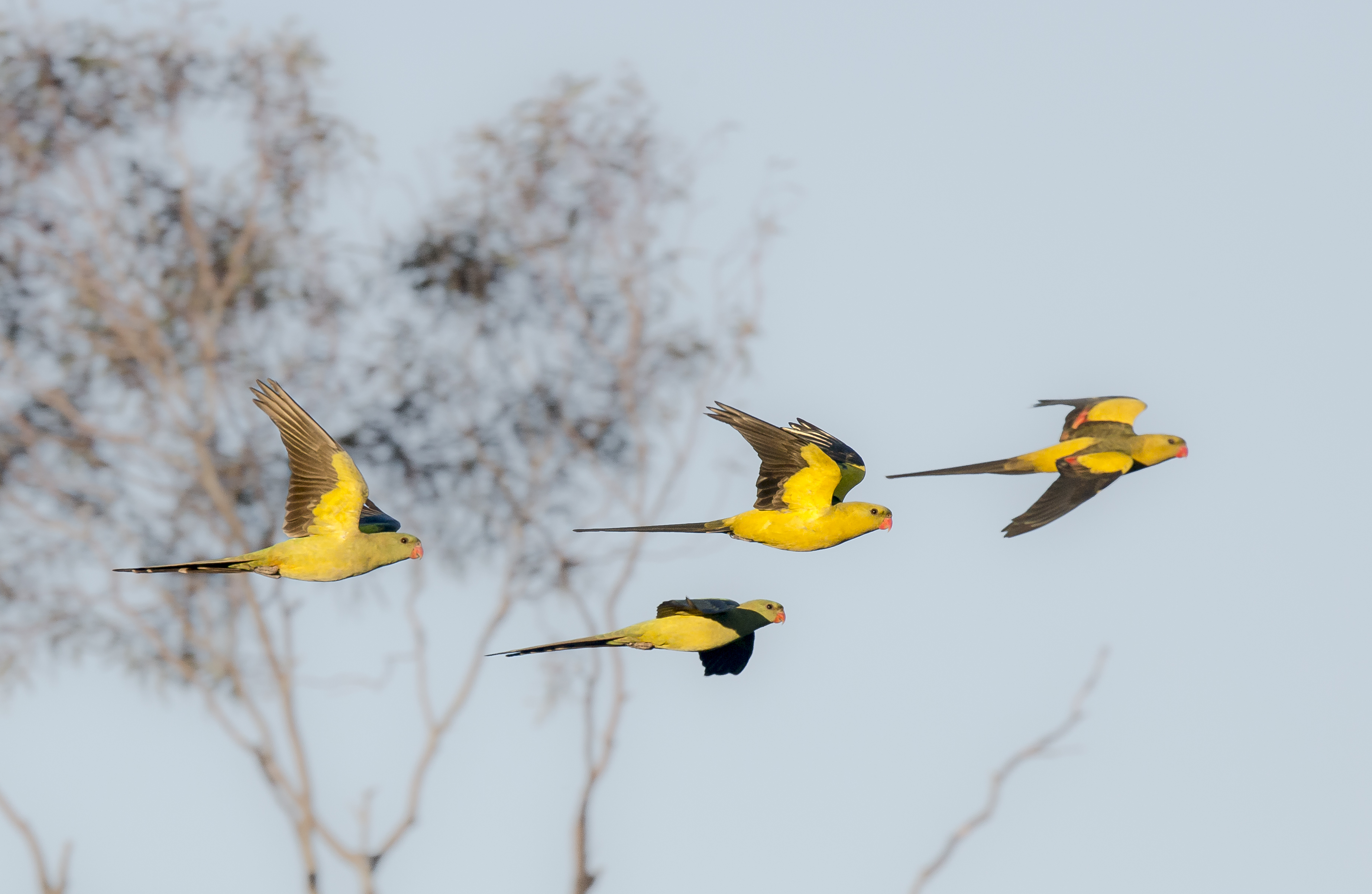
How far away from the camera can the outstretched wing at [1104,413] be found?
1539cm

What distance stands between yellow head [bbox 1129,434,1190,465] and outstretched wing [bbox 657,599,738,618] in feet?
10.7

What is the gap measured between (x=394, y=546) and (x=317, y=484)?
65 cm

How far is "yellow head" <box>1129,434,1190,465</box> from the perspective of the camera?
1483 centimetres

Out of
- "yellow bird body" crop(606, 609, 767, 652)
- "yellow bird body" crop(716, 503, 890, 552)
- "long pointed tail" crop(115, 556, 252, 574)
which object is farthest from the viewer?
"yellow bird body" crop(716, 503, 890, 552)

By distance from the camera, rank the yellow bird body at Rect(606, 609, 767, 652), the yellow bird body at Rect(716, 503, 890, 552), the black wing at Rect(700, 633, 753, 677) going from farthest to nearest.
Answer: the black wing at Rect(700, 633, 753, 677), the yellow bird body at Rect(716, 503, 890, 552), the yellow bird body at Rect(606, 609, 767, 652)

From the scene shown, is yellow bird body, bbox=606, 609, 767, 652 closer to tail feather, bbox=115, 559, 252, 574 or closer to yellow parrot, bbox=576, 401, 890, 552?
yellow parrot, bbox=576, 401, 890, 552

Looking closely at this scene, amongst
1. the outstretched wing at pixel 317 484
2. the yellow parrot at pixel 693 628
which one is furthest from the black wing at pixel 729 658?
the outstretched wing at pixel 317 484

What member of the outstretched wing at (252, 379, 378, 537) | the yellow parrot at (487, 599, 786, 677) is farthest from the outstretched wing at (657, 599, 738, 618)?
the outstretched wing at (252, 379, 378, 537)

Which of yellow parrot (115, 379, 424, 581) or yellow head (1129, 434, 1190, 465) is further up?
yellow head (1129, 434, 1190, 465)

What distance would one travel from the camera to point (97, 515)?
23062 mm

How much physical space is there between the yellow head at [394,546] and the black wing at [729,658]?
92.8 inches

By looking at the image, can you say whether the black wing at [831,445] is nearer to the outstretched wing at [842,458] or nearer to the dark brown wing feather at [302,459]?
the outstretched wing at [842,458]

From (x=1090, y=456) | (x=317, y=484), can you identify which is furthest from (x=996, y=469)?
(x=317, y=484)

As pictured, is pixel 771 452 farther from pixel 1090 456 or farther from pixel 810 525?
pixel 1090 456
